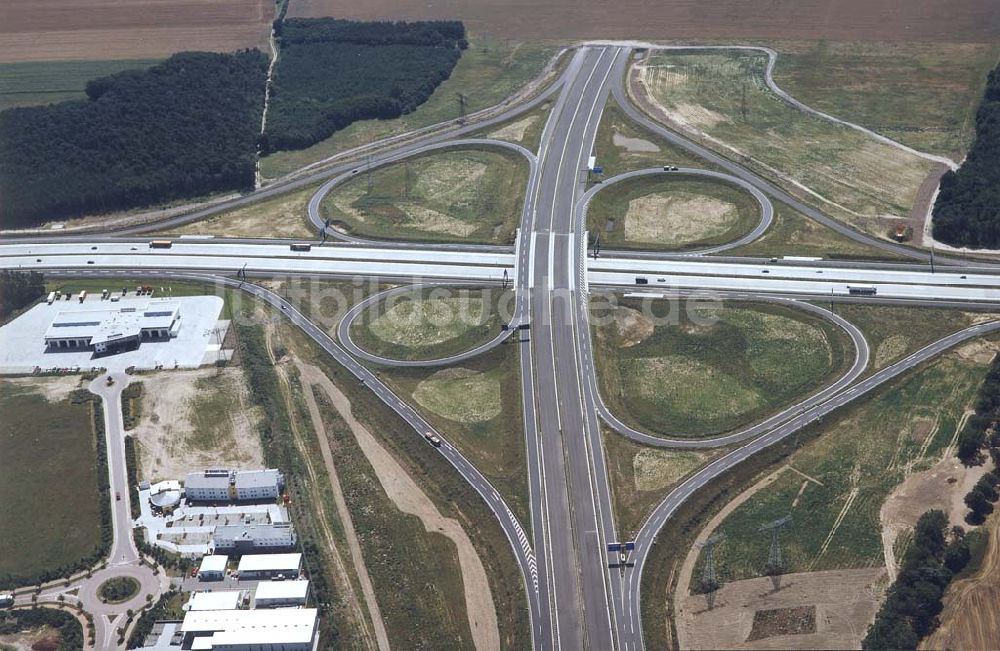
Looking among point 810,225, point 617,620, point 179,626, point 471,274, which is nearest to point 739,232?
point 810,225

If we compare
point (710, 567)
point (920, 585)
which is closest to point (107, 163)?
point (710, 567)

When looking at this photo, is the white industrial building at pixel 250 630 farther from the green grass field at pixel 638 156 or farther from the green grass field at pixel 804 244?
the green grass field at pixel 638 156

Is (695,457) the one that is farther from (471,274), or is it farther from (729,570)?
(471,274)

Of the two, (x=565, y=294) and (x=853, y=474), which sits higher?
(x=565, y=294)

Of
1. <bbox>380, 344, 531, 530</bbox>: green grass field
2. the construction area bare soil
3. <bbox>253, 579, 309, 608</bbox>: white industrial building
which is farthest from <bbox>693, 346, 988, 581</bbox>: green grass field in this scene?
the construction area bare soil

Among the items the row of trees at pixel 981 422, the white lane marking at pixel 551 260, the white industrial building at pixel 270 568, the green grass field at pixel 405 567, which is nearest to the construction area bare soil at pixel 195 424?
the green grass field at pixel 405 567

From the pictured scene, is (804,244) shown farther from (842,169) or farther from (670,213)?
(842,169)
